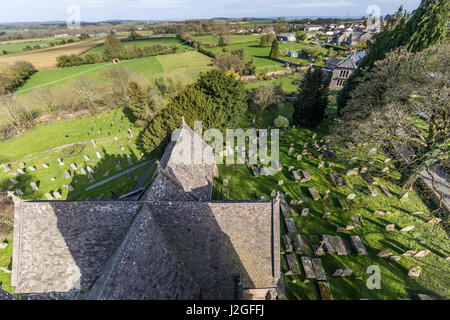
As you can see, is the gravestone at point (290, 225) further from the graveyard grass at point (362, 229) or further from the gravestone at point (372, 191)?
the gravestone at point (372, 191)

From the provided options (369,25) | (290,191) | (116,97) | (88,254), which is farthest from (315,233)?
(369,25)

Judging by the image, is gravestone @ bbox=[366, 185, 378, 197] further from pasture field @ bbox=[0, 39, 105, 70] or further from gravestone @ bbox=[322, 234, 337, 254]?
pasture field @ bbox=[0, 39, 105, 70]

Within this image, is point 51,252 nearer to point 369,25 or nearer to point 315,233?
point 315,233

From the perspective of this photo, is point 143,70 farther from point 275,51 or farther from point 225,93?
point 275,51

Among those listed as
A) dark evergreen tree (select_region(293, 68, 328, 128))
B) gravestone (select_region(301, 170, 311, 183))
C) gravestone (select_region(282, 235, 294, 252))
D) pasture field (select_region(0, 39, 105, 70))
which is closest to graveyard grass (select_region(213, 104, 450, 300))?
gravestone (select_region(301, 170, 311, 183))

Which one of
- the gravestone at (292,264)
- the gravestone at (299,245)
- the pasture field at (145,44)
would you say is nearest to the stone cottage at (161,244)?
the gravestone at (292,264)
